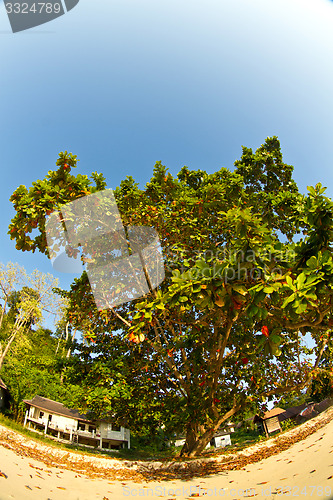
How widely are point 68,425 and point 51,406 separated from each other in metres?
2.57

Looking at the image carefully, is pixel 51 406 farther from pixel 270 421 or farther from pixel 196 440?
pixel 196 440

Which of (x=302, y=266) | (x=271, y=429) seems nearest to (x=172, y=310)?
(x=302, y=266)

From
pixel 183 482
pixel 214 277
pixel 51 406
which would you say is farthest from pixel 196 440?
pixel 51 406

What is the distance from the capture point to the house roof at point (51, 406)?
70.4ft

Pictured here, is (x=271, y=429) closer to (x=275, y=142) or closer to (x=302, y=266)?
(x=275, y=142)

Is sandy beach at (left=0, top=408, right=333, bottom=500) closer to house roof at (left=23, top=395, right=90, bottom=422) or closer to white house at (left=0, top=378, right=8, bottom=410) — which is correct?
white house at (left=0, top=378, right=8, bottom=410)

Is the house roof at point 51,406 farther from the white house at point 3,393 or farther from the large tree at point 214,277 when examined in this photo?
the large tree at point 214,277

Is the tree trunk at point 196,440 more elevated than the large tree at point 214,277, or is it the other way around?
the large tree at point 214,277

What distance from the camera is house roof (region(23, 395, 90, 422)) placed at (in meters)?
21.5

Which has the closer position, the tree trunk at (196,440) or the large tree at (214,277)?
the large tree at (214,277)

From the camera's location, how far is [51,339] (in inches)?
1297

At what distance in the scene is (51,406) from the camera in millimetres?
22500

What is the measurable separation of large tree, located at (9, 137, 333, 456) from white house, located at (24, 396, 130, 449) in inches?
632

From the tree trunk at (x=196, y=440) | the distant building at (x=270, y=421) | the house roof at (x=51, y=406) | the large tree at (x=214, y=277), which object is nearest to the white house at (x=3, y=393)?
the house roof at (x=51, y=406)
